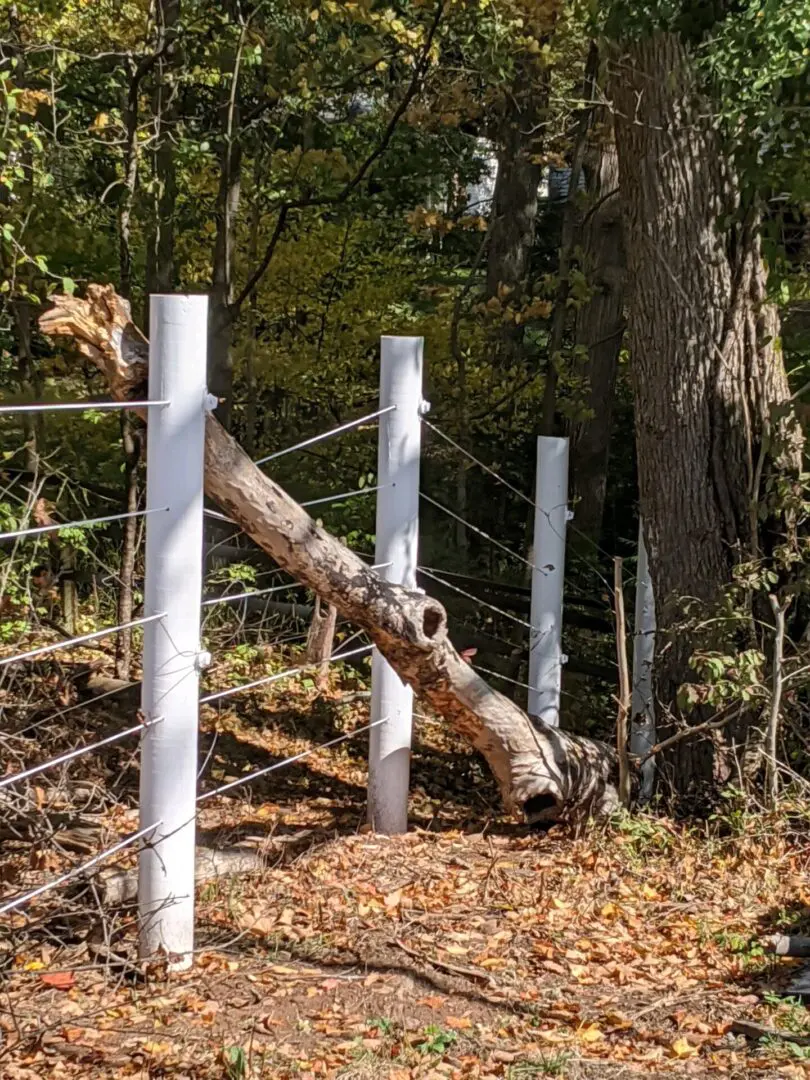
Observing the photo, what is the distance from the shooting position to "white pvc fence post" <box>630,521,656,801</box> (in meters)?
6.39

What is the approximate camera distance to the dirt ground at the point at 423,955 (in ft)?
11.7

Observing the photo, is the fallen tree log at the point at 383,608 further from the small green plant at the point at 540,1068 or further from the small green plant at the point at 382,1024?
the small green plant at the point at 540,1068

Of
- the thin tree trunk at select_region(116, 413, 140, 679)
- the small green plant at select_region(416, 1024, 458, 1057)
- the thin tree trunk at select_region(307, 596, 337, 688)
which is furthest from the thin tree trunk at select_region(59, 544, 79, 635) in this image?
the small green plant at select_region(416, 1024, 458, 1057)

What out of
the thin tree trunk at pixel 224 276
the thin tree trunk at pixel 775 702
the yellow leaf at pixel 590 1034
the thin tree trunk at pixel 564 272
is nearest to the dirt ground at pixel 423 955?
the yellow leaf at pixel 590 1034

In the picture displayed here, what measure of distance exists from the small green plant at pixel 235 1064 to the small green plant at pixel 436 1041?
549mm

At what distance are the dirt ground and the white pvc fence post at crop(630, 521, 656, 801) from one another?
2.64ft

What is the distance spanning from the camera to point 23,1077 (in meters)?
3.30

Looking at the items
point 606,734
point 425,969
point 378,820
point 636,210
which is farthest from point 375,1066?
point 606,734

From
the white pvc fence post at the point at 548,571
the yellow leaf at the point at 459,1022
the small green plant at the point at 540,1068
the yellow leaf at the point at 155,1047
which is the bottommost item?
the yellow leaf at the point at 459,1022

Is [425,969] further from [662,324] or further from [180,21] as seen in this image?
[180,21]

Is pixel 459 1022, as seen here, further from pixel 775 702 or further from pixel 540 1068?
pixel 775 702

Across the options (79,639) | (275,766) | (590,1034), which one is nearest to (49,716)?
(275,766)

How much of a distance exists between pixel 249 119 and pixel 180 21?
1522 millimetres

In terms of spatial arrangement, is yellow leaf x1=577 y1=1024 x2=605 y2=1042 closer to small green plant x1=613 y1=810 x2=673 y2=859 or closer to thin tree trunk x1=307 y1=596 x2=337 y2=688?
small green plant x1=613 y1=810 x2=673 y2=859
